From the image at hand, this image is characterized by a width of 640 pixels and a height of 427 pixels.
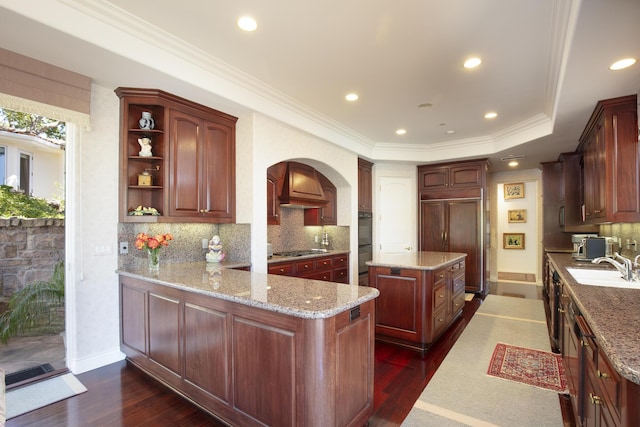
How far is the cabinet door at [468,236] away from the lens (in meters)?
5.86

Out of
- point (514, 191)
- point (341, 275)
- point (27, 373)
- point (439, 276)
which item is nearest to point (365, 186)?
point (341, 275)

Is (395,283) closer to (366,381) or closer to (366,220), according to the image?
(366,381)

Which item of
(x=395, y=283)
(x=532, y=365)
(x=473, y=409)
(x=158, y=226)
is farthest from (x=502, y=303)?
(x=158, y=226)

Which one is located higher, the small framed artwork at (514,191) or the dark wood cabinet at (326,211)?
the small framed artwork at (514,191)

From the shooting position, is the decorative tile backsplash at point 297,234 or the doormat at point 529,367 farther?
the decorative tile backsplash at point 297,234

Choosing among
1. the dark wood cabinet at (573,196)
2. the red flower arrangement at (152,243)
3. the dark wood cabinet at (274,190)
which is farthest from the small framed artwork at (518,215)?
the red flower arrangement at (152,243)

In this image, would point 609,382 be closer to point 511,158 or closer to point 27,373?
point 27,373

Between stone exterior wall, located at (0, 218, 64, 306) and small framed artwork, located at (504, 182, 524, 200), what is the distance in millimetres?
8871

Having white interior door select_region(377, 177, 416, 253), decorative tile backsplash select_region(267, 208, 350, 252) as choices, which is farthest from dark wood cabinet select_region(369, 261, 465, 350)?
white interior door select_region(377, 177, 416, 253)

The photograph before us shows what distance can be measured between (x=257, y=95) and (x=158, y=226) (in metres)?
1.76

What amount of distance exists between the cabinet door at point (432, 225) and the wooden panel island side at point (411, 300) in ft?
8.55

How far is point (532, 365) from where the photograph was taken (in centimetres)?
294

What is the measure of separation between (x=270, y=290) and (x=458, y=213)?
503cm

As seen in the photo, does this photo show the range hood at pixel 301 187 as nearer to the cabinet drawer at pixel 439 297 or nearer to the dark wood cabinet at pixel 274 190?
the dark wood cabinet at pixel 274 190
